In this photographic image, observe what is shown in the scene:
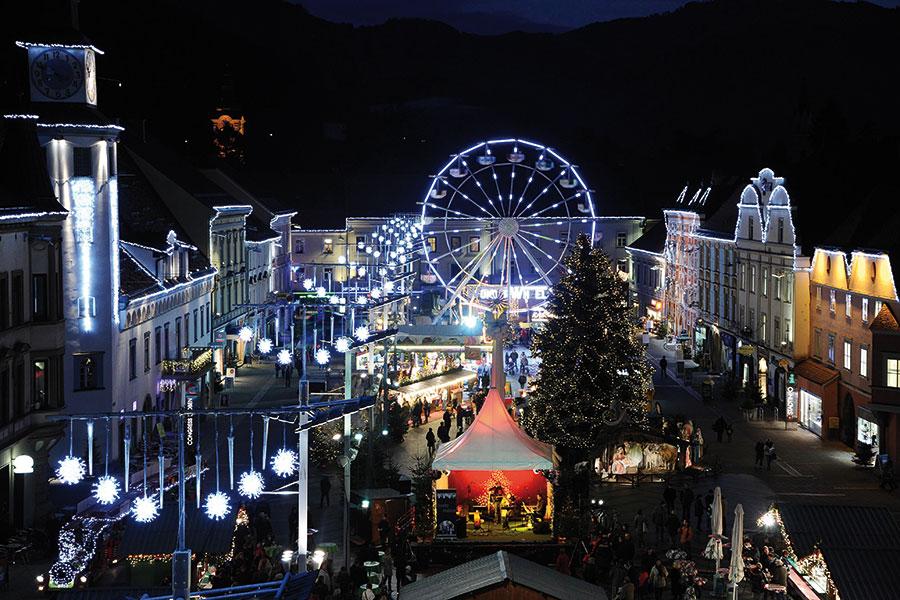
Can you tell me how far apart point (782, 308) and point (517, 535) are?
1261 inches

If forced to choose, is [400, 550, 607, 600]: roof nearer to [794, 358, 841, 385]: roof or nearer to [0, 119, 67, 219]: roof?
[0, 119, 67, 219]: roof

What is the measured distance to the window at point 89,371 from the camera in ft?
158

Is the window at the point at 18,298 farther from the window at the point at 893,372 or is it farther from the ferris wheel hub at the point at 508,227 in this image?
the window at the point at 893,372

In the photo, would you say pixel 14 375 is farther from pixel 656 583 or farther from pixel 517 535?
pixel 656 583

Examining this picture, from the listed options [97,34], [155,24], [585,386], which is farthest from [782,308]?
[155,24]

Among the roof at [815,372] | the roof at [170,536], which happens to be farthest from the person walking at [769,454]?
the roof at [170,536]

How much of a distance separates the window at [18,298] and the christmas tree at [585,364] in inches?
763

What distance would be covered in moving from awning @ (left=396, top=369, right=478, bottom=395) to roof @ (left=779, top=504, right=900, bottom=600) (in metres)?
33.2

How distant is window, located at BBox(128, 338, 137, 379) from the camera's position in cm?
5138

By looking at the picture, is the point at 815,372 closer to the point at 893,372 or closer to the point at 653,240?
the point at 893,372

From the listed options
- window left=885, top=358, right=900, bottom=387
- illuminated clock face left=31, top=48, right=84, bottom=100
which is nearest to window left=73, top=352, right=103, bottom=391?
illuminated clock face left=31, top=48, right=84, bottom=100

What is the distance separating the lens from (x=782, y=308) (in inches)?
2680

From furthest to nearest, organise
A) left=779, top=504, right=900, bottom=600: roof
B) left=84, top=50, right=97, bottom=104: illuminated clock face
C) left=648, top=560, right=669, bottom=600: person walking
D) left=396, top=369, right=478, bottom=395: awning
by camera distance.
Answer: left=396, top=369, right=478, bottom=395: awning → left=84, top=50, right=97, bottom=104: illuminated clock face → left=648, top=560, right=669, bottom=600: person walking → left=779, top=504, right=900, bottom=600: roof

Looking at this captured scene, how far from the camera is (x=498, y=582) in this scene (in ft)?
73.4
